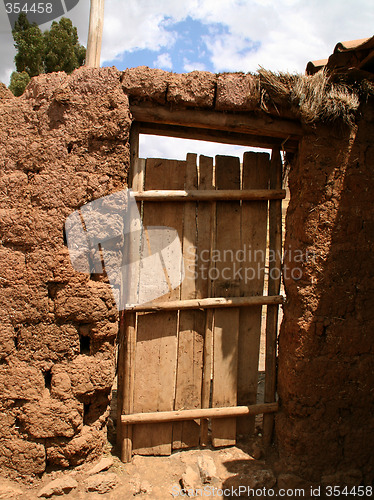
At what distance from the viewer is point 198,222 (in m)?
3.30

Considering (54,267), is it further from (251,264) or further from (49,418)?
(251,264)

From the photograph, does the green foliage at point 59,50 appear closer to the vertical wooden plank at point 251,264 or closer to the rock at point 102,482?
the vertical wooden plank at point 251,264

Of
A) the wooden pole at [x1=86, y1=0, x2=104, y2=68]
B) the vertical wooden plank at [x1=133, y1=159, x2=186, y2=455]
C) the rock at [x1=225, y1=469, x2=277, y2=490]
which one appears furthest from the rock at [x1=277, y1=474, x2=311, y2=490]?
the wooden pole at [x1=86, y1=0, x2=104, y2=68]

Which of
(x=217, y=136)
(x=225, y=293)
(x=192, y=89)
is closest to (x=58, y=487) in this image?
(x=225, y=293)

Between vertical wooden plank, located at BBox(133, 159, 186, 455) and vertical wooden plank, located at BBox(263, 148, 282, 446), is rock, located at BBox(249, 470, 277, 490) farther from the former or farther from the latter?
vertical wooden plank, located at BBox(133, 159, 186, 455)

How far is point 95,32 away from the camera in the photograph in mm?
4914

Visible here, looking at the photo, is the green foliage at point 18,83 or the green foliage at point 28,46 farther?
the green foliage at point 28,46

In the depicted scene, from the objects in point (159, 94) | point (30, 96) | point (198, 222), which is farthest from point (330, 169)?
point (30, 96)

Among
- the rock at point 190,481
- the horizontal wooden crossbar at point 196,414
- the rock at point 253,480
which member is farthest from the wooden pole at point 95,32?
the rock at point 253,480

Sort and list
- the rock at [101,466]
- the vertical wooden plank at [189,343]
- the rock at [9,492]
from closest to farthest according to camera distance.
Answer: the rock at [9,492] → the rock at [101,466] → the vertical wooden plank at [189,343]

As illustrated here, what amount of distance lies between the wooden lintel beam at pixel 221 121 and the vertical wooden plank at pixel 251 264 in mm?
240

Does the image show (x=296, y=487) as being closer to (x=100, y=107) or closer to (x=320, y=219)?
(x=320, y=219)

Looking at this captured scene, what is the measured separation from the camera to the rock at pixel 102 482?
111 inches

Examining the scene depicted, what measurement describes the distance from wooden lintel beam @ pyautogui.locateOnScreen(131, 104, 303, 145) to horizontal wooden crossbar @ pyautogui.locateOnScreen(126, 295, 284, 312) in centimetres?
139
